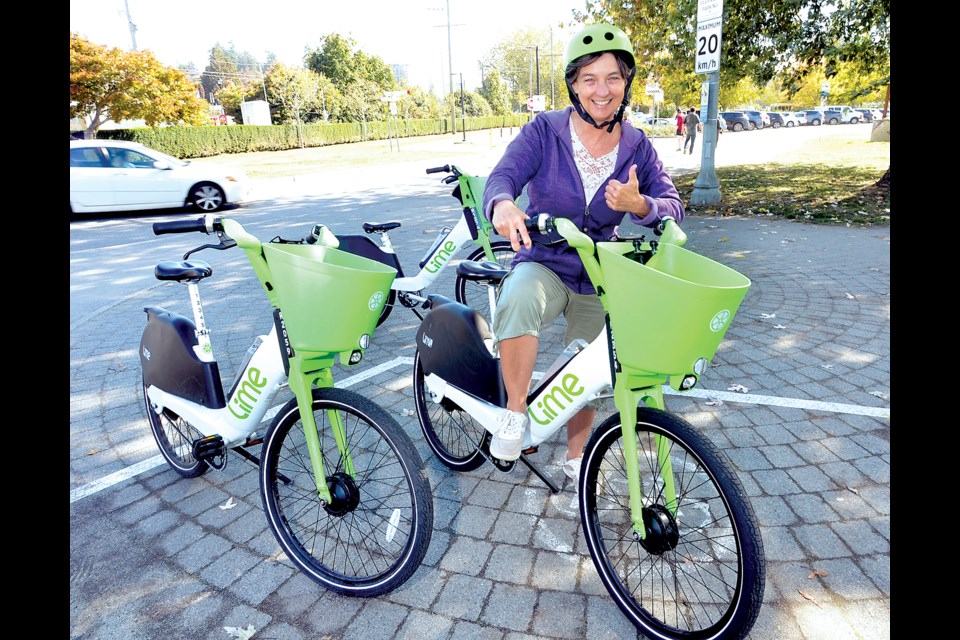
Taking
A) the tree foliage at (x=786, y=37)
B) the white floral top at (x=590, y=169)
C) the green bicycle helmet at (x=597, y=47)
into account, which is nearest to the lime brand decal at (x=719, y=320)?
the white floral top at (x=590, y=169)

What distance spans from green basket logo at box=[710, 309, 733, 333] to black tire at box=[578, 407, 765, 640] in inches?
15.4

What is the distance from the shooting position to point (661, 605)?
2.36 meters

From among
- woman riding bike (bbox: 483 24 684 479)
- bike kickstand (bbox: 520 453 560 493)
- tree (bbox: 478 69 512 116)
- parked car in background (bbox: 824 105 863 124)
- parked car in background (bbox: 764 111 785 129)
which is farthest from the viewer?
tree (bbox: 478 69 512 116)

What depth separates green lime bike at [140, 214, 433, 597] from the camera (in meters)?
2.18

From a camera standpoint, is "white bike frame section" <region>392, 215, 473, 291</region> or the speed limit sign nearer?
"white bike frame section" <region>392, 215, 473, 291</region>

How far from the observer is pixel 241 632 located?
2.30m

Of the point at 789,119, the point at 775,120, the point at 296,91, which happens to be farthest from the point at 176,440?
the point at 789,119

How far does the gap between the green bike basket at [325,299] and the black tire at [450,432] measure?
1.09 metres

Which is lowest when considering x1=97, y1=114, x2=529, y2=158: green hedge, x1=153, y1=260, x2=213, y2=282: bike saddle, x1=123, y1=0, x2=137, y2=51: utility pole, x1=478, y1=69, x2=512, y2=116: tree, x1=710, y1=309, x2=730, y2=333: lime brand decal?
x1=710, y1=309, x2=730, y2=333: lime brand decal

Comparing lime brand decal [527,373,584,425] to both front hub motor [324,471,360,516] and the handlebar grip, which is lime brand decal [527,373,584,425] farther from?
the handlebar grip

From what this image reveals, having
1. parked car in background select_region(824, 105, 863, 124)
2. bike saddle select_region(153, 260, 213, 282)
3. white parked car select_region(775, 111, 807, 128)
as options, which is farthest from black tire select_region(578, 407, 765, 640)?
parked car in background select_region(824, 105, 863, 124)

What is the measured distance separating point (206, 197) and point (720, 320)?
551 inches

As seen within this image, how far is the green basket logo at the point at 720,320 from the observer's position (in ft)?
5.87
